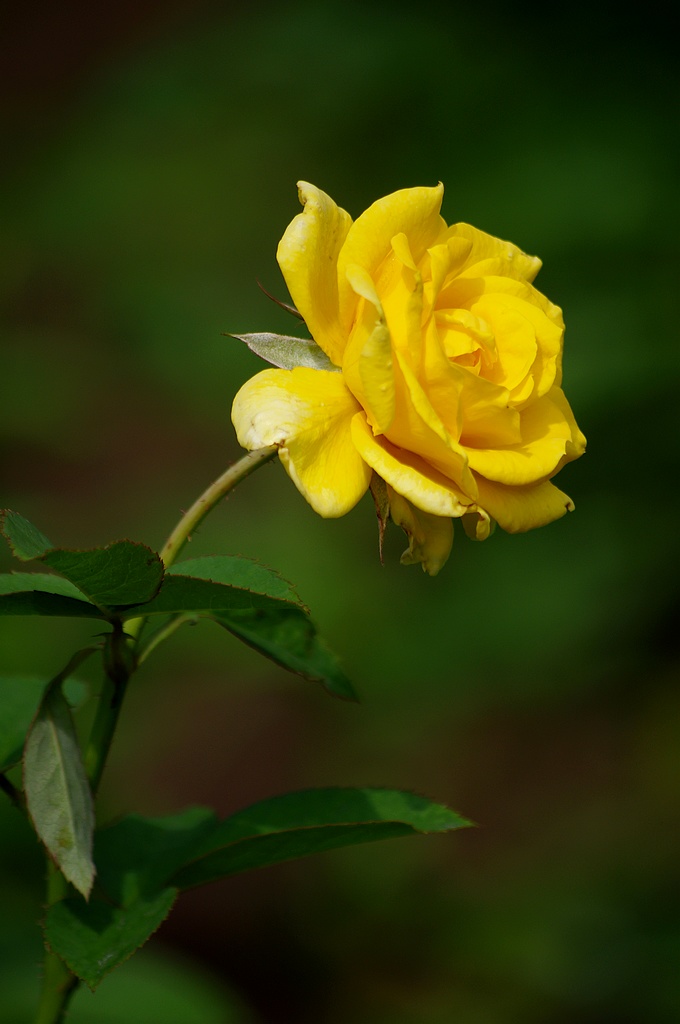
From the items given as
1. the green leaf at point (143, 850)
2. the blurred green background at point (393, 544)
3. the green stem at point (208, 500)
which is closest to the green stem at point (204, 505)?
the green stem at point (208, 500)

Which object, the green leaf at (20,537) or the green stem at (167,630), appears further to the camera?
the green stem at (167,630)

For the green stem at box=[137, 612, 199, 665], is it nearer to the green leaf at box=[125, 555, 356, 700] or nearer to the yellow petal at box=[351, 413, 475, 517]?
the green leaf at box=[125, 555, 356, 700]

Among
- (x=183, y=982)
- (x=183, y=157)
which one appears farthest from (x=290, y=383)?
(x=183, y=157)

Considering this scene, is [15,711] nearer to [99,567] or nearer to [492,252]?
[99,567]

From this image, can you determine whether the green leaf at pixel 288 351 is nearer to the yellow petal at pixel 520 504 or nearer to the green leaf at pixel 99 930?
the yellow petal at pixel 520 504

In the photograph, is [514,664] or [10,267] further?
[10,267]

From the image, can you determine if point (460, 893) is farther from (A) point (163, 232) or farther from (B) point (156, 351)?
(A) point (163, 232)

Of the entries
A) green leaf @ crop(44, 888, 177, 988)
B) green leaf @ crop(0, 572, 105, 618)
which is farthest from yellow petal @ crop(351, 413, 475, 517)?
green leaf @ crop(44, 888, 177, 988)
